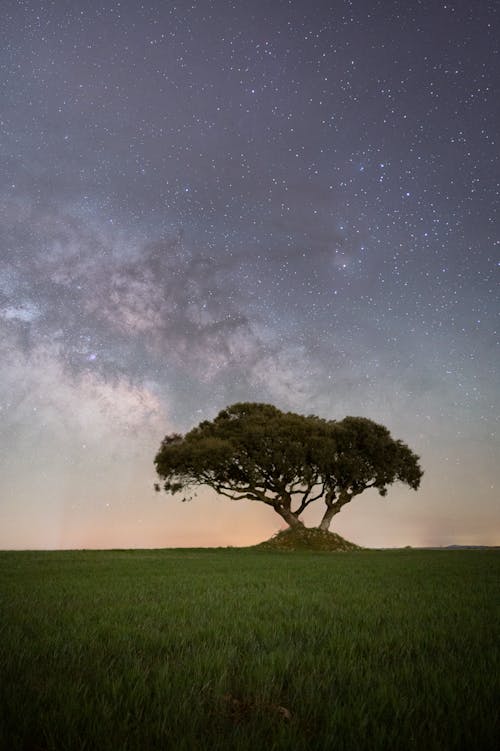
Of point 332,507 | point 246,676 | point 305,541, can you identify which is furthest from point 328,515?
point 246,676

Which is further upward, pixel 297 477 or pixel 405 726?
pixel 297 477

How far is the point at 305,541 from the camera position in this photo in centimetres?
3669

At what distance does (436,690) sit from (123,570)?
14406mm

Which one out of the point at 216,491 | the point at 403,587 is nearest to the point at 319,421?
the point at 216,491

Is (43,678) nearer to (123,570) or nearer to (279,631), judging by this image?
(279,631)

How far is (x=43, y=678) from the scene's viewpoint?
12.7ft

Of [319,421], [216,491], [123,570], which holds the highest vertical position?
[319,421]

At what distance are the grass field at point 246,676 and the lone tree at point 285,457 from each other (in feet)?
96.5

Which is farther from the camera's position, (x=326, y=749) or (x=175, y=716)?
(x=175, y=716)

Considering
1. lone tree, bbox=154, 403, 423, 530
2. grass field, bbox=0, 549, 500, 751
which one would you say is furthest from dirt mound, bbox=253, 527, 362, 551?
grass field, bbox=0, 549, 500, 751

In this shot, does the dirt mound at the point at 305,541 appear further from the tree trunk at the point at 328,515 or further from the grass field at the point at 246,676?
the grass field at the point at 246,676

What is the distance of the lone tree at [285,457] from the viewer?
3778 centimetres

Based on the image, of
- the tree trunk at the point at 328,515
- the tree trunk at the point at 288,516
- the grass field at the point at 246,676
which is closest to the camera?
the grass field at the point at 246,676

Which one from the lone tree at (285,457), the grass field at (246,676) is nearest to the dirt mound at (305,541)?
the lone tree at (285,457)
